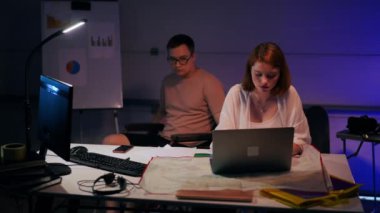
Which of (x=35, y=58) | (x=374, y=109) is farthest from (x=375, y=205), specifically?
(x=35, y=58)

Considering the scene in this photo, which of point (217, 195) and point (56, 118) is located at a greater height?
point (56, 118)

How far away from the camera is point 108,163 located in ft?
7.53

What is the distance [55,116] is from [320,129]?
1.82 meters

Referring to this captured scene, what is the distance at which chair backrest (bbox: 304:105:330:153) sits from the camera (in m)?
3.13

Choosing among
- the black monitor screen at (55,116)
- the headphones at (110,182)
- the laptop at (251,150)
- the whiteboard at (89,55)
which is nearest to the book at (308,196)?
the laptop at (251,150)

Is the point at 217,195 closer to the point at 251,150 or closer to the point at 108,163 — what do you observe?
the point at 251,150

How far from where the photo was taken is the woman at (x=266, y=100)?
8.16 ft

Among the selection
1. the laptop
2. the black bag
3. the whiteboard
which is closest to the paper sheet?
the laptop

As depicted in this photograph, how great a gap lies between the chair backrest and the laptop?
3.69ft

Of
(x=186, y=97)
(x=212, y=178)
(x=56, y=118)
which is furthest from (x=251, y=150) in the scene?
(x=186, y=97)

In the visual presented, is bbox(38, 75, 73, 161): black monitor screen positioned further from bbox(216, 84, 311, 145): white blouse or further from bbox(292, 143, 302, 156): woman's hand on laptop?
bbox(292, 143, 302, 156): woman's hand on laptop

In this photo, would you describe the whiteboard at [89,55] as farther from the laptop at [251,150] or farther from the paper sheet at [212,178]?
the laptop at [251,150]

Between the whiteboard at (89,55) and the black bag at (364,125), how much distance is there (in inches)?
71.3

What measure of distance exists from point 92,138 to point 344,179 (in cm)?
274
